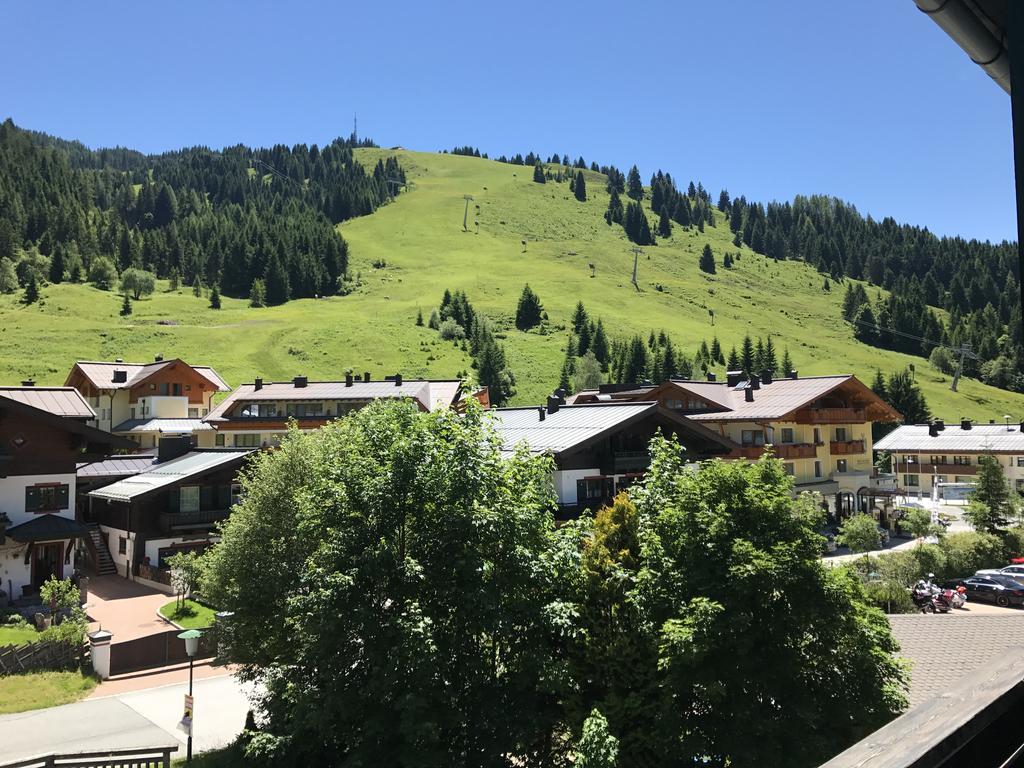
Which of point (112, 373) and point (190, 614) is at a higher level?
point (112, 373)

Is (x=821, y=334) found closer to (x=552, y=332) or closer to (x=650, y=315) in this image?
(x=650, y=315)

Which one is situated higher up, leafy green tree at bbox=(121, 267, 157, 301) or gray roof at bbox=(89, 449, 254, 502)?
leafy green tree at bbox=(121, 267, 157, 301)

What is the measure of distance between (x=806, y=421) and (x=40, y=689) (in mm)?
52554

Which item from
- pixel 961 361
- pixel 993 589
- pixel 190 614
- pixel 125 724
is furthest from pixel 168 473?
pixel 961 361

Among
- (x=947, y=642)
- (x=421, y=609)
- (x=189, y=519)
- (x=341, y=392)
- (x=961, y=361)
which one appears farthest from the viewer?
(x=961, y=361)

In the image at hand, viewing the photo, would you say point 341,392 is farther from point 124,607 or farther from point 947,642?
point 947,642

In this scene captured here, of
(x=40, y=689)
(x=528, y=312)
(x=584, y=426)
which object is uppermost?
(x=528, y=312)

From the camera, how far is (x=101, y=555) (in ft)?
149

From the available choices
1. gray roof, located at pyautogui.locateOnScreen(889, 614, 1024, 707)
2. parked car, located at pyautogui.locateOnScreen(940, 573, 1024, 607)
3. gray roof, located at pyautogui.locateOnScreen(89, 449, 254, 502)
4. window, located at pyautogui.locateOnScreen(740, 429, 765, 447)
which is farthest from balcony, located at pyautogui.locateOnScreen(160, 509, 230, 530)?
parked car, located at pyautogui.locateOnScreen(940, 573, 1024, 607)

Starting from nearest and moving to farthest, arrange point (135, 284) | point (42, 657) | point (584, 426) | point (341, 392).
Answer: point (42, 657) → point (584, 426) → point (341, 392) → point (135, 284)

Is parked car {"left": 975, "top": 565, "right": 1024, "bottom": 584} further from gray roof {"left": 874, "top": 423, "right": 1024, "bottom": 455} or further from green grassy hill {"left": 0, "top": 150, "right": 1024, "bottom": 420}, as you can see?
green grassy hill {"left": 0, "top": 150, "right": 1024, "bottom": 420}

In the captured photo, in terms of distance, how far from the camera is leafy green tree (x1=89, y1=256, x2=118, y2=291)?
513 ft

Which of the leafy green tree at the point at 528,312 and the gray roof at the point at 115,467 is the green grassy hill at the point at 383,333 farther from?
the gray roof at the point at 115,467

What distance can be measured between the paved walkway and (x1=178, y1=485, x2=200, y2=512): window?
492 centimetres
